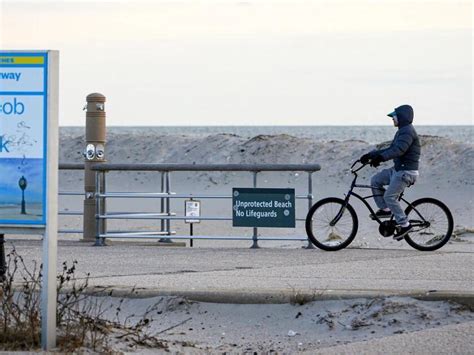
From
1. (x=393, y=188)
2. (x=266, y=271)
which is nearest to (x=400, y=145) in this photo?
(x=393, y=188)

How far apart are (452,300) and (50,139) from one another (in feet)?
11.9

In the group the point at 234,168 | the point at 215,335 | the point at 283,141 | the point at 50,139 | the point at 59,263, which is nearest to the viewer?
the point at 50,139

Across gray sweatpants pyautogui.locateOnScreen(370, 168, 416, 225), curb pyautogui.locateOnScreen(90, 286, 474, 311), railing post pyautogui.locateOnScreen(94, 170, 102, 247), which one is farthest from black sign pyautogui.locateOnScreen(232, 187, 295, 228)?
curb pyautogui.locateOnScreen(90, 286, 474, 311)

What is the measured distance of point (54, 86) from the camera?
7742mm

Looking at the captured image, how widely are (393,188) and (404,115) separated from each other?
3.02ft

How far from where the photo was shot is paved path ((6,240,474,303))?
9938 millimetres

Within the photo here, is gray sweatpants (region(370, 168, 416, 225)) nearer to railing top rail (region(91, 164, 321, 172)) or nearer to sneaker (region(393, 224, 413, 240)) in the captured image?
sneaker (region(393, 224, 413, 240))

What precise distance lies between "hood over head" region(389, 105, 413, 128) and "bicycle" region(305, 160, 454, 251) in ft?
2.55

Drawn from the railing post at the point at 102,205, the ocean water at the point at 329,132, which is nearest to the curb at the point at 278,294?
the railing post at the point at 102,205

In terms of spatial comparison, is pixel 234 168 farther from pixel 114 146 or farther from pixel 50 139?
pixel 114 146

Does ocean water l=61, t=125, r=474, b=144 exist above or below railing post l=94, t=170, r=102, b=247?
above

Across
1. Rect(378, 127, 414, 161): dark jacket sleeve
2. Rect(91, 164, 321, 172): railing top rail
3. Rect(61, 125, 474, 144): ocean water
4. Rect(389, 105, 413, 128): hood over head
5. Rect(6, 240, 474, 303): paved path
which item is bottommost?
Rect(6, 240, 474, 303): paved path

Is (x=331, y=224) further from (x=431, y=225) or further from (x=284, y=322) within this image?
(x=284, y=322)

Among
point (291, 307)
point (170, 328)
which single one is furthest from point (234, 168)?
point (170, 328)
